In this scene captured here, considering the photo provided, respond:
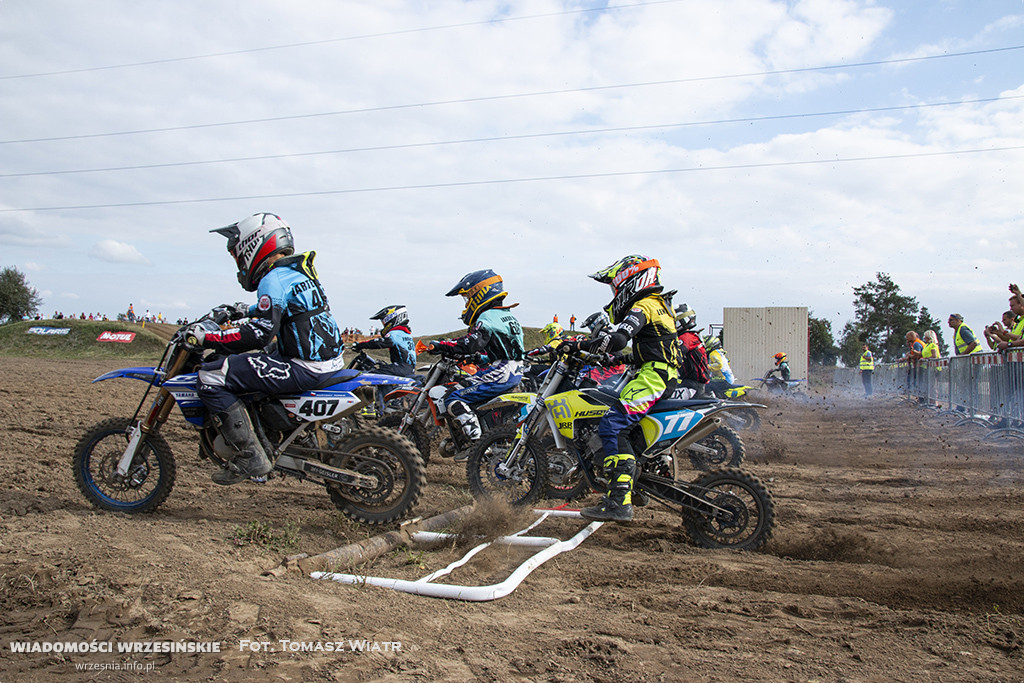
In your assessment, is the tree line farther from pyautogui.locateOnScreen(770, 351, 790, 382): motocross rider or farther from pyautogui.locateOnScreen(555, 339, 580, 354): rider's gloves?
pyautogui.locateOnScreen(555, 339, 580, 354): rider's gloves

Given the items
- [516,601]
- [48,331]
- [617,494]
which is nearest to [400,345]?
[617,494]

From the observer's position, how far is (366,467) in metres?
5.36

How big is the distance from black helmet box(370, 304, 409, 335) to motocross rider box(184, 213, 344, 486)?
5484 millimetres

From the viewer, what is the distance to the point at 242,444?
5.27 m

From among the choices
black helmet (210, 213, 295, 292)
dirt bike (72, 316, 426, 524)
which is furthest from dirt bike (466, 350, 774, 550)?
black helmet (210, 213, 295, 292)

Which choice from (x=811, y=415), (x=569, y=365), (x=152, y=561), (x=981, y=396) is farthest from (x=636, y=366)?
(x=811, y=415)

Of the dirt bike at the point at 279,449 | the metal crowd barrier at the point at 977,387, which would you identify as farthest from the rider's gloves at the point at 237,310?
the metal crowd barrier at the point at 977,387

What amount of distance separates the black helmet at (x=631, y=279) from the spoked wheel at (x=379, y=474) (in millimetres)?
2148

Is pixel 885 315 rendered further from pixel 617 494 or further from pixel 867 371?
pixel 617 494

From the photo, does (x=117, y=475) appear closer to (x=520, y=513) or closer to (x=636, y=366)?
(x=520, y=513)

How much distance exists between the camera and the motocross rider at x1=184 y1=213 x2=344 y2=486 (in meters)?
5.23

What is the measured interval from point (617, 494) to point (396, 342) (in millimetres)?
5824

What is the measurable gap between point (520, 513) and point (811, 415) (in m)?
15.3

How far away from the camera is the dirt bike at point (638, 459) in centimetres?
537
